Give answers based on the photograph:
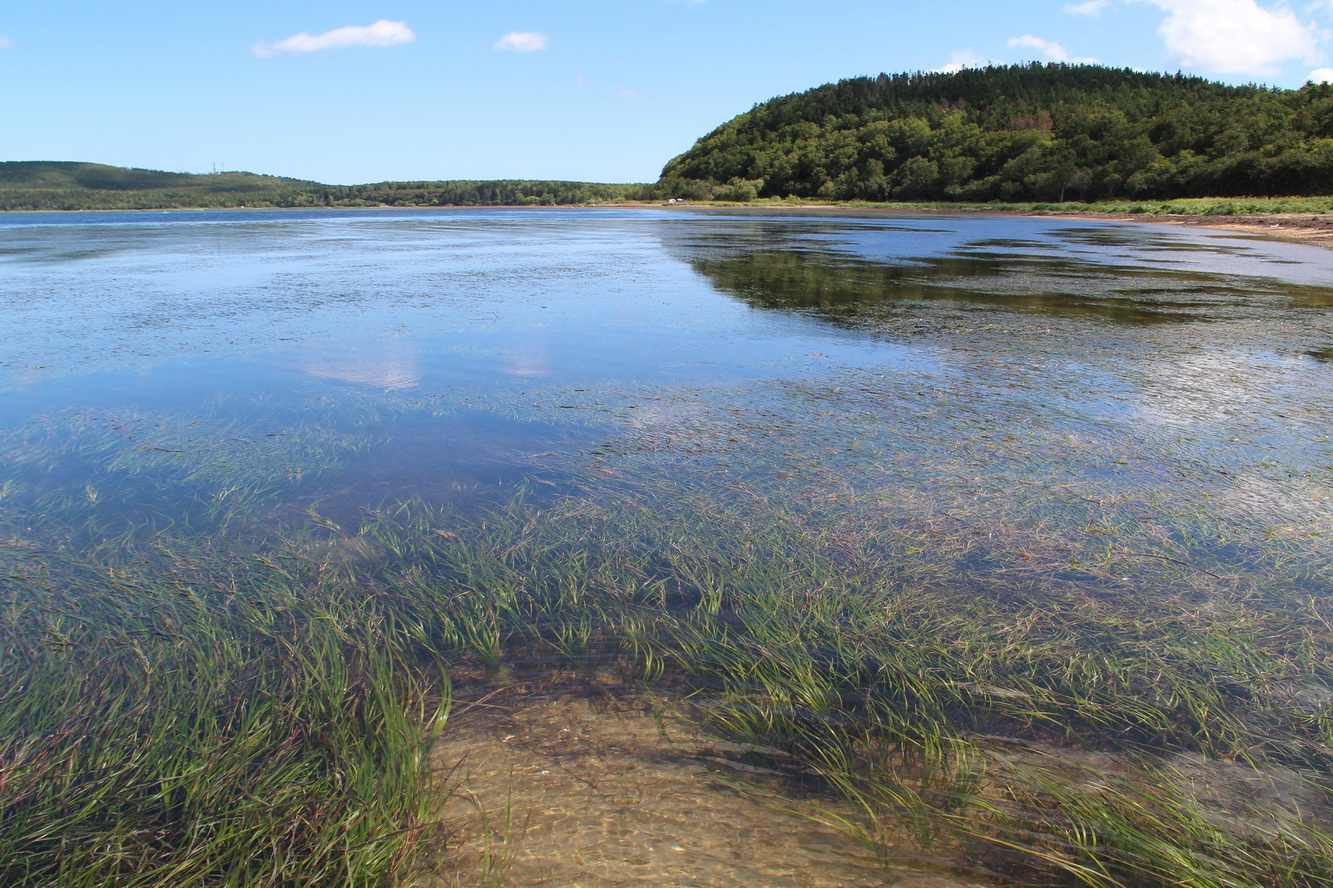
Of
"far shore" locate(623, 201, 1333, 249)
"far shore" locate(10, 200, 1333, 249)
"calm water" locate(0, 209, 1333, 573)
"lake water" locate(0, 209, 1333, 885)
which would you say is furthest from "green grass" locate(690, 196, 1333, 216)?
"lake water" locate(0, 209, 1333, 885)

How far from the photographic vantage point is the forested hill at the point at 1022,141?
64688 mm

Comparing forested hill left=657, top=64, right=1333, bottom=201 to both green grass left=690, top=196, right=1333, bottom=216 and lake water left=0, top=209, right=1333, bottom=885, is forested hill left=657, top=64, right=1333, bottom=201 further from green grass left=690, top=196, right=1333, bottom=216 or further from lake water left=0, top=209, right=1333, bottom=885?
lake water left=0, top=209, right=1333, bottom=885

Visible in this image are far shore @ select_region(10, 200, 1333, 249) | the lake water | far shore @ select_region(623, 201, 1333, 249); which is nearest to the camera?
the lake water

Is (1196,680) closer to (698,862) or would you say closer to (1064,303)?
(698,862)

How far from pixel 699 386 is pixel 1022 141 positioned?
103235mm

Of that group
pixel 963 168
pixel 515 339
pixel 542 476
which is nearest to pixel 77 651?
pixel 542 476

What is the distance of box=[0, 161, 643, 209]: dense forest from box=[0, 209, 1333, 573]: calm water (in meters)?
88.2

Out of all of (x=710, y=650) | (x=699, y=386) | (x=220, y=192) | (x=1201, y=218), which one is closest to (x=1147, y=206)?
(x=1201, y=218)

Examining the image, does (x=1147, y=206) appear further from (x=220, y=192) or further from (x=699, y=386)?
(x=220, y=192)

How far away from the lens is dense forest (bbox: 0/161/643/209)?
83.9 meters

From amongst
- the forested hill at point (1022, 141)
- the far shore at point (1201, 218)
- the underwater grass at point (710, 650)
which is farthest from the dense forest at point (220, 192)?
the underwater grass at point (710, 650)

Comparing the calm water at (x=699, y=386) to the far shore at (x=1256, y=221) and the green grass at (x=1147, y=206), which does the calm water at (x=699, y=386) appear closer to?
the far shore at (x=1256, y=221)

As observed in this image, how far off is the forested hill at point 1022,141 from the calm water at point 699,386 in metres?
62.7

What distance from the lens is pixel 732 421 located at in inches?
235
